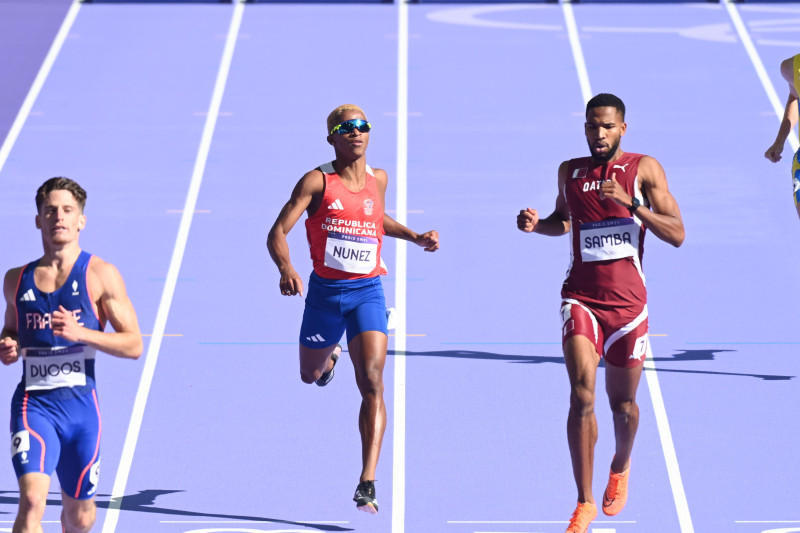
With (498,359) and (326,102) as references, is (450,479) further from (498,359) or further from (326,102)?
(326,102)

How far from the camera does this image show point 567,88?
14.6m

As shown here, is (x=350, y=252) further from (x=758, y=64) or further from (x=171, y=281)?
(x=758, y=64)

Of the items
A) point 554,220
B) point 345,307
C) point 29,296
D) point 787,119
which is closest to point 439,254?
point 787,119

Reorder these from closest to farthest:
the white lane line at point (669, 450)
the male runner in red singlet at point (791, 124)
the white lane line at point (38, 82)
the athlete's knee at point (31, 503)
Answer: the athlete's knee at point (31, 503), the white lane line at point (669, 450), the male runner in red singlet at point (791, 124), the white lane line at point (38, 82)

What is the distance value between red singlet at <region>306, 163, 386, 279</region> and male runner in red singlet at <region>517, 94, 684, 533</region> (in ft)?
3.17

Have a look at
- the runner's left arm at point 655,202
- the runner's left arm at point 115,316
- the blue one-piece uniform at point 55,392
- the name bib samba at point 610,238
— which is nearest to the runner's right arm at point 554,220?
the name bib samba at point 610,238

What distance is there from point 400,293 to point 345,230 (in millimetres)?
3342

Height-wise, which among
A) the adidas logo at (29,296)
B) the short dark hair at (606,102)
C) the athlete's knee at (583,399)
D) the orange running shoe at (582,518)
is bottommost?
the orange running shoe at (582,518)

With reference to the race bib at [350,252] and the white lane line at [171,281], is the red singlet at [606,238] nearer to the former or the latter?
the race bib at [350,252]

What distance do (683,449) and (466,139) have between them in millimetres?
5752

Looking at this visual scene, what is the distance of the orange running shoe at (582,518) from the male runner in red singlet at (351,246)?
109cm

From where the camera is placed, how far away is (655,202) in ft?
22.3

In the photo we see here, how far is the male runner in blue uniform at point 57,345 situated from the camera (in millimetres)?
5680

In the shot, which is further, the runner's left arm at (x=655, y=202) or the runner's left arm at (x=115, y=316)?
the runner's left arm at (x=655, y=202)
